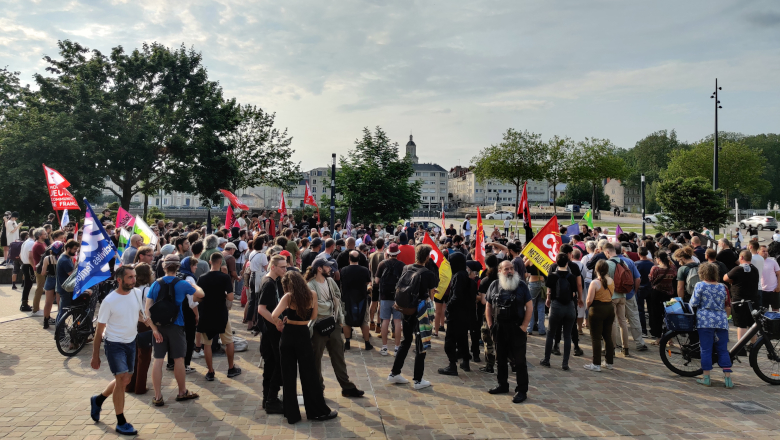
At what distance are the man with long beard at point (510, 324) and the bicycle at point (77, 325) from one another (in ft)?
22.6

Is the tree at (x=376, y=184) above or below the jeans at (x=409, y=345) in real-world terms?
above

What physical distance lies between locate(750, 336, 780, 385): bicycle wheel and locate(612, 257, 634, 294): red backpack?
2.03 m

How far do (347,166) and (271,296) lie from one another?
2386 centimetres

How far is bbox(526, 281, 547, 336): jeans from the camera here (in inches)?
408

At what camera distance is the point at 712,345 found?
7805 mm

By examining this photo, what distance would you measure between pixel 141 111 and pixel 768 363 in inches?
1310

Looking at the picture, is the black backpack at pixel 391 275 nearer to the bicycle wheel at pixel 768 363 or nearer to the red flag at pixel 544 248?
the red flag at pixel 544 248

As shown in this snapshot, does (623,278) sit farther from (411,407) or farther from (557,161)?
(557,161)

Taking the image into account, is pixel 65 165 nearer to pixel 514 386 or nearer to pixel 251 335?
pixel 251 335

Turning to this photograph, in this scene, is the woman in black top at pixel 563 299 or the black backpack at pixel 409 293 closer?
the black backpack at pixel 409 293

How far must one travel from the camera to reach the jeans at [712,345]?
25.3ft

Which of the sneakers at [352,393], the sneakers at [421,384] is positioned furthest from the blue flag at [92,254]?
the sneakers at [421,384]

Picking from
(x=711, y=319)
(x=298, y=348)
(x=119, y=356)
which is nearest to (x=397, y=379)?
(x=298, y=348)

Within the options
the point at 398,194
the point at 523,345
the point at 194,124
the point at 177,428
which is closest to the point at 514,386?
the point at 523,345
